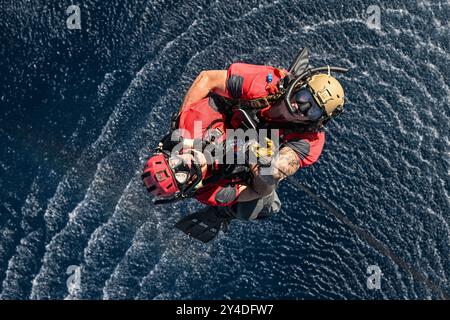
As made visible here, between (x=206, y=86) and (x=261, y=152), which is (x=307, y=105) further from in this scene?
(x=206, y=86)

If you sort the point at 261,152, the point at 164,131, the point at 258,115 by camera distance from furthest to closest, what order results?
the point at 164,131 → the point at 258,115 → the point at 261,152

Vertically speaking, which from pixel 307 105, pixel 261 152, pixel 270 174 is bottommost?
pixel 270 174

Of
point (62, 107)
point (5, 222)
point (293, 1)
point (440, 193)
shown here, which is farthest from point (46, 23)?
point (440, 193)

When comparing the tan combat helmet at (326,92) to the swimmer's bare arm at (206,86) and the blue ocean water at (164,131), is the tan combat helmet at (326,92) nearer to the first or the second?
the swimmer's bare arm at (206,86)

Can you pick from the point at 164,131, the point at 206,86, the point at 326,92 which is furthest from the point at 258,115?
the point at 164,131
